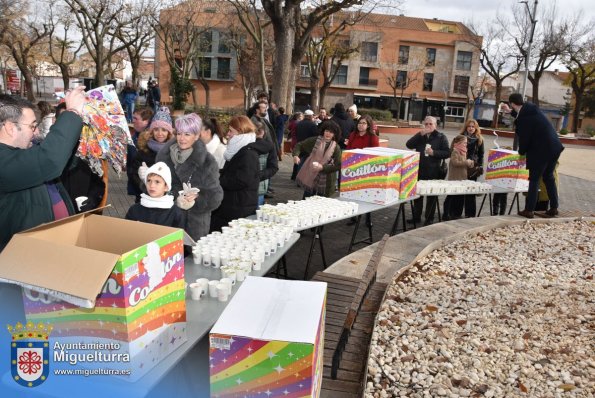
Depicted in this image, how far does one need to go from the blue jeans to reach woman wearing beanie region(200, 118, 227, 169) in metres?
4.53

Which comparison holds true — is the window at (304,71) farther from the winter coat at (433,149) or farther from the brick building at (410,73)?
the winter coat at (433,149)

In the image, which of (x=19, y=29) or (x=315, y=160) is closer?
(x=315, y=160)

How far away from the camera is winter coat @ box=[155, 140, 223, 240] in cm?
406

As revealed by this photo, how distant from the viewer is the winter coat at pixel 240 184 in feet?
15.7

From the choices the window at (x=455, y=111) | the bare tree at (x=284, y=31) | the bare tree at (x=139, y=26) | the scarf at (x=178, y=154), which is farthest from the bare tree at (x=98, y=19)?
the window at (x=455, y=111)

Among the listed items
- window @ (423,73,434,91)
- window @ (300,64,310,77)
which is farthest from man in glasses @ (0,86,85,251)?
window @ (423,73,434,91)

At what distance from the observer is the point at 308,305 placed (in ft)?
7.20

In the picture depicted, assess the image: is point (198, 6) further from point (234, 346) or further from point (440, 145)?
point (234, 346)

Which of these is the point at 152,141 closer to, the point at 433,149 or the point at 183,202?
the point at 183,202

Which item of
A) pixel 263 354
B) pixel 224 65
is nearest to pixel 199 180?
pixel 263 354

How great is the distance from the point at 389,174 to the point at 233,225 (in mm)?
2577

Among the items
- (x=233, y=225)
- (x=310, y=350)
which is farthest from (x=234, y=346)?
(x=233, y=225)

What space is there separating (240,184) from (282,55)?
41.1ft

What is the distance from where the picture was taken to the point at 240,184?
4.80 metres
